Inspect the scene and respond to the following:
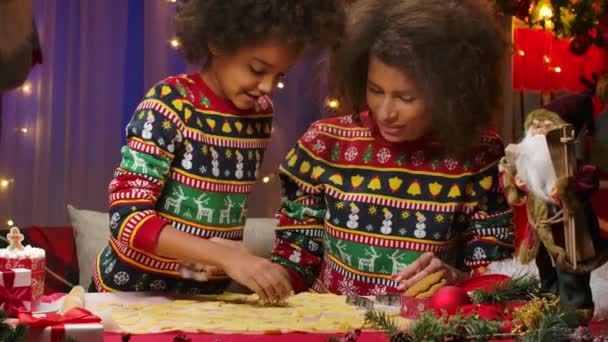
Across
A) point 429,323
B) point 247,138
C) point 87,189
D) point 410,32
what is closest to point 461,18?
point 410,32

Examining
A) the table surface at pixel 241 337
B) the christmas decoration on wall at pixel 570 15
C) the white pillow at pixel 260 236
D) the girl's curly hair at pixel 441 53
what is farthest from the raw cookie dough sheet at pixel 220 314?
the christmas decoration on wall at pixel 570 15

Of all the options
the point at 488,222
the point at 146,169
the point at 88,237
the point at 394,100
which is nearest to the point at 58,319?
the point at 146,169

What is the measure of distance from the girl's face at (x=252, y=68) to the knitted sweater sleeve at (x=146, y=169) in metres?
0.09

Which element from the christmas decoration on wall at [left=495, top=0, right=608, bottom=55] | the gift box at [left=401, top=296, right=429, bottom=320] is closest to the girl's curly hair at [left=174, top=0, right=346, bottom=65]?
the gift box at [left=401, top=296, right=429, bottom=320]

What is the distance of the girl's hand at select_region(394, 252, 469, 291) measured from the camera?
1.42 m

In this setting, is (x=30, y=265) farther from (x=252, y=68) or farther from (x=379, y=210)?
(x=379, y=210)

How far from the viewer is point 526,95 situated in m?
3.51

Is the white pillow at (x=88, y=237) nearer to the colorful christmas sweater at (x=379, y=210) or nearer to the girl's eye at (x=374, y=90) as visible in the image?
the colorful christmas sweater at (x=379, y=210)

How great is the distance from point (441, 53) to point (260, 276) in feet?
1.55

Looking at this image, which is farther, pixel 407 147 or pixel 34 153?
pixel 34 153

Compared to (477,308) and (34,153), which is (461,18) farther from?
(34,153)

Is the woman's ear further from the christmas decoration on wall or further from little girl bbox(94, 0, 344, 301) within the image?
the christmas decoration on wall

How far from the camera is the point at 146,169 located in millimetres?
1360

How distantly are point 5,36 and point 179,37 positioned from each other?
0.99 meters
